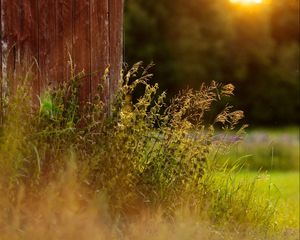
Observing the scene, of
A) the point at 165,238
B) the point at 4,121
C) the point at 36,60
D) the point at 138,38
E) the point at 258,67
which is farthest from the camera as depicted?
the point at 258,67

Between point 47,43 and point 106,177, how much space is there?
4.42ft

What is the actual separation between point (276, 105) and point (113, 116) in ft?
53.8

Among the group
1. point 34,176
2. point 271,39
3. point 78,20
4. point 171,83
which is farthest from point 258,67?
point 34,176

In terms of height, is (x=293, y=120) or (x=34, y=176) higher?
(x=34, y=176)

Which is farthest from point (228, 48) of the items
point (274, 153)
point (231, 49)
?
point (274, 153)

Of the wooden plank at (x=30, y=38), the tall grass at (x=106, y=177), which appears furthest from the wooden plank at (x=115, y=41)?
the wooden plank at (x=30, y=38)

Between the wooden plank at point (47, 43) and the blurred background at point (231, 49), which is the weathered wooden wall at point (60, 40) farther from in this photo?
the blurred background at point (231, 49)

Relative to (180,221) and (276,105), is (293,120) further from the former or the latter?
(180,221)

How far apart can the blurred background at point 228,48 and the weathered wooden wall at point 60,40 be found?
13032 millimetres

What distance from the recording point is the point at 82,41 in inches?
280

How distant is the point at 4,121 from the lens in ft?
20.9

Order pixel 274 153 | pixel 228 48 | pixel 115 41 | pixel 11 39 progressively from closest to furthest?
pixel 11 39, pixel 115 41, pixel 274 153, pixel 228 48

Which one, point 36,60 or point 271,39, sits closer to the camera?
point 36,60

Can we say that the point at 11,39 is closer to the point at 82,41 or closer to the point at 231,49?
the point at 82,41
